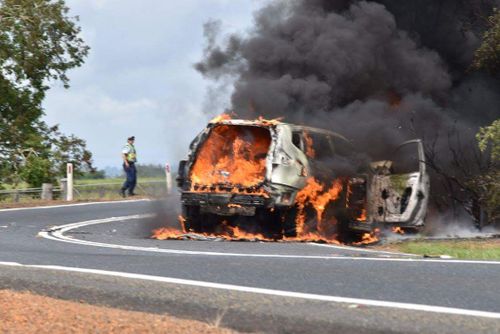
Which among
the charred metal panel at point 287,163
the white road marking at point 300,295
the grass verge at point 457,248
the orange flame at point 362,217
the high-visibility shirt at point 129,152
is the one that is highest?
the high-visibility shirt at point 129,152

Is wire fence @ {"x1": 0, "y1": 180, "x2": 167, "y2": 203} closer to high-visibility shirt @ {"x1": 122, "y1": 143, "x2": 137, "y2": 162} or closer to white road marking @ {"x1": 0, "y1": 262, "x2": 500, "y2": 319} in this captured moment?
high-visibility shirt @ {"x1": 122, "y1": 143, "x2": 137, "y2": 162}

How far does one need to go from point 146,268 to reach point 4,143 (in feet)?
73.3

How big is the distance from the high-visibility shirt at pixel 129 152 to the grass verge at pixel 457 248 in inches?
430

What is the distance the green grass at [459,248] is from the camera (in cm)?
1086

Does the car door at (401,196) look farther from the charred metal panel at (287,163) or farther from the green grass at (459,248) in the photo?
the charred metal panel at (287,163)

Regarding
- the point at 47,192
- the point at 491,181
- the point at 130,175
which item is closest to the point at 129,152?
the point at 130,175

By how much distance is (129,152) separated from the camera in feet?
75.5

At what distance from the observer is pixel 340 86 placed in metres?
18.5

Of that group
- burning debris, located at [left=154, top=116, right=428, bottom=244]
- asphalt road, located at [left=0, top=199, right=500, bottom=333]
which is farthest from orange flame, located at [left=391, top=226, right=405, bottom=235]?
asphalt road, located at [left=0, top=199, right=500, bottom=333]

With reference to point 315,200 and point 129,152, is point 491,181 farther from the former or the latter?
point 129,152

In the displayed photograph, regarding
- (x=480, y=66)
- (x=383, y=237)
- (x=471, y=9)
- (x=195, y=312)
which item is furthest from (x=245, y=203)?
(x=471, y=9)

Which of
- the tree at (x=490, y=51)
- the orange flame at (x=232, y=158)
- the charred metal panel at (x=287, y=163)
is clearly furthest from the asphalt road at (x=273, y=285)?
the tree at (x=490, y=51)

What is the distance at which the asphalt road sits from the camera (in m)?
5.57

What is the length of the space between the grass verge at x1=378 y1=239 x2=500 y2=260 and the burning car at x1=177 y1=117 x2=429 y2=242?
601mm
